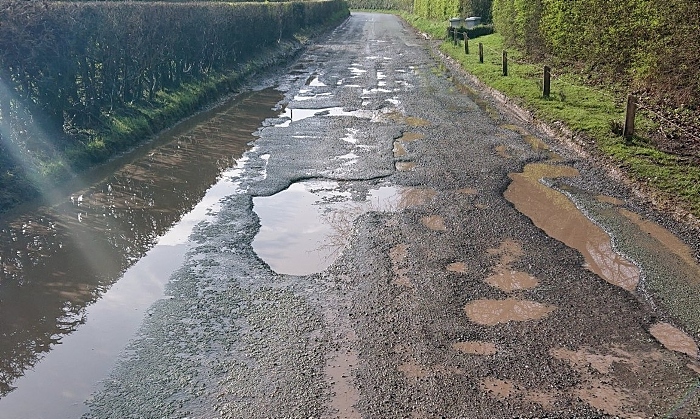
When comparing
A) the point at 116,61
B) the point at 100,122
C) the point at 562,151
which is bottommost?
the point at 562,151

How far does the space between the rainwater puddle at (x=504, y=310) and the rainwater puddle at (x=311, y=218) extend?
75.7 inches

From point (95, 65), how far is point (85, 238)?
20.0 ft

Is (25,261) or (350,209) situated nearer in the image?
(25,261)

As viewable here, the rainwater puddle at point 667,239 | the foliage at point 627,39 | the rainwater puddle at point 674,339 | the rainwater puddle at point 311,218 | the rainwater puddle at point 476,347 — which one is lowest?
the rainwater puddle at point 667,239

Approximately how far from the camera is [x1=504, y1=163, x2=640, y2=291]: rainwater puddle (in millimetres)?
6852

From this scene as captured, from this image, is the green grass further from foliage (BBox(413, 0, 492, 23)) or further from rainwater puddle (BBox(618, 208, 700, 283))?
foliage (BBox(413, 0, 492, 23))

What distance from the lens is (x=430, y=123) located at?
48.1 feet

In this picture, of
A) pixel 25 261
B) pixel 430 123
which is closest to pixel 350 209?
pixel 25 261

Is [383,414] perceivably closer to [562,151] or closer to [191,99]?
[562,151]

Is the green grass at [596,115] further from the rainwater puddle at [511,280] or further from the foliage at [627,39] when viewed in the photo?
the rainwater puddle at [511,280]

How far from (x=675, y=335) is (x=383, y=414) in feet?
9.49

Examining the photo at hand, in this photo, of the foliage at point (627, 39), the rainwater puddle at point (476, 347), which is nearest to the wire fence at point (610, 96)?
the foliage at point (627, 39)

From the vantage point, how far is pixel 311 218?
869 cm

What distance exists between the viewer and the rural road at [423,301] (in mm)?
4754
